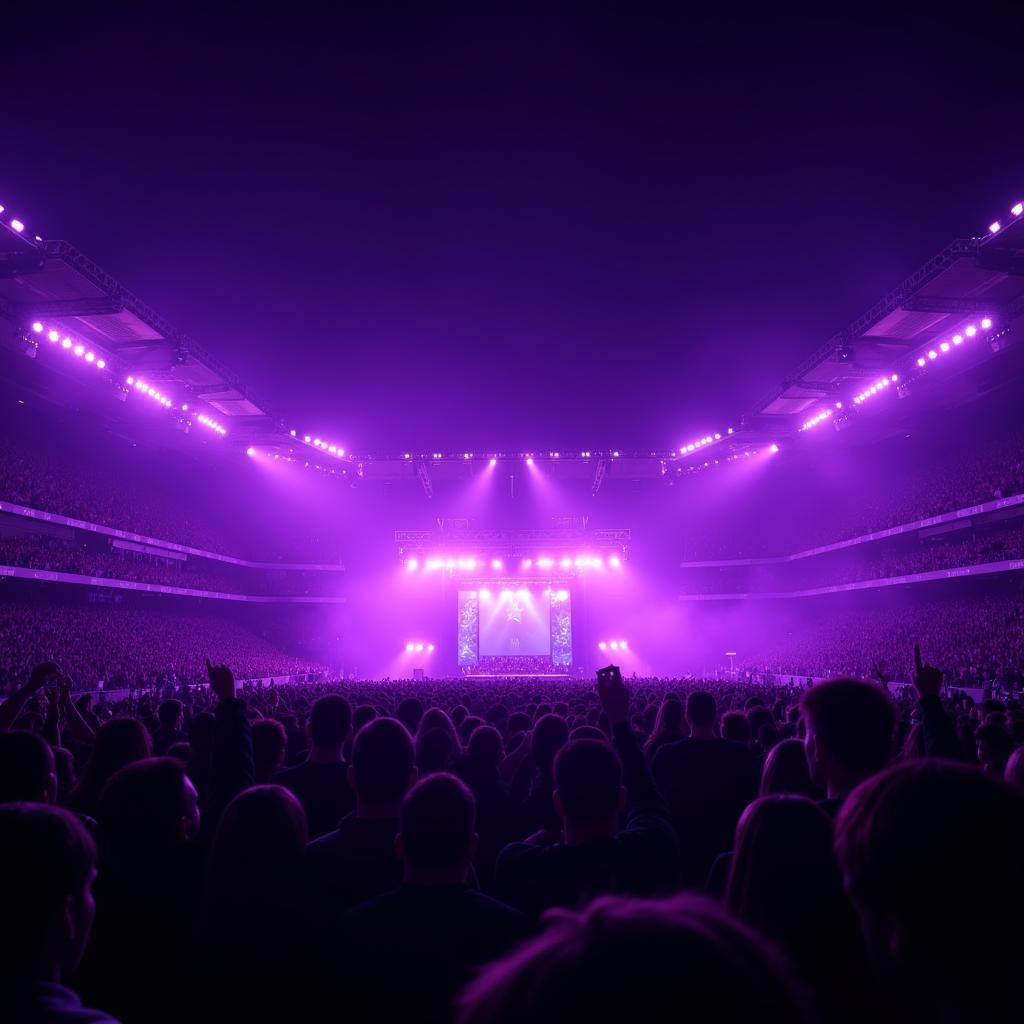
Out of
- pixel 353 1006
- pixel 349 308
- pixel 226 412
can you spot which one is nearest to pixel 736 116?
pixel 349 308

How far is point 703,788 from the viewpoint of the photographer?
516 cm

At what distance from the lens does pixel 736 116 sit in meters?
15.7

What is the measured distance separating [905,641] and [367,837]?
35310 mm

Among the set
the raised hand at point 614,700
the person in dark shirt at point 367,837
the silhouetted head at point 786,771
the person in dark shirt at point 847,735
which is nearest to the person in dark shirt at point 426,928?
the person in dark shirt at point 367,837

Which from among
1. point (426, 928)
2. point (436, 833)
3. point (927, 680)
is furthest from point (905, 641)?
point (426, 928)

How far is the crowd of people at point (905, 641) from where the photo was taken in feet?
83.3

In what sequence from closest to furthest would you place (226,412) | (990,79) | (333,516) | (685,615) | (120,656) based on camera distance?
(990,79)
(120,656)
(226,412)
(685,615)
(333,516)

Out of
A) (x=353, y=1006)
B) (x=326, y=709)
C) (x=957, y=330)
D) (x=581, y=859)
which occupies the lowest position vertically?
(x=353, y=1006)

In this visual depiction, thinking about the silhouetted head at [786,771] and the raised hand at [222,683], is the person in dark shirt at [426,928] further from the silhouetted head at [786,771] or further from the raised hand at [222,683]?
the raised hand at [222,683]

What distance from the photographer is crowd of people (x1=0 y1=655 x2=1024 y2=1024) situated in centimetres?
83

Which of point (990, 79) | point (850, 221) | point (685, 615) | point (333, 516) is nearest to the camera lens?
point (990, 79)

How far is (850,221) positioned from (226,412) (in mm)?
29448

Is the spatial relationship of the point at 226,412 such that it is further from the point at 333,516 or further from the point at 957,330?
the point at 957,330

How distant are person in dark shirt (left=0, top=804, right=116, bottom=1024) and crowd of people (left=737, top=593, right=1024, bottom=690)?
72.2 feet
